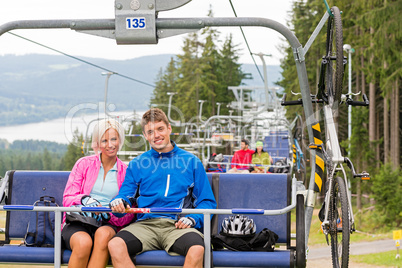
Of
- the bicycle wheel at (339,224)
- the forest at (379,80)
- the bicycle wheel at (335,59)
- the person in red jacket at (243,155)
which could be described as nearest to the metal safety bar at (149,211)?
the bicycle wheel at (339,224)

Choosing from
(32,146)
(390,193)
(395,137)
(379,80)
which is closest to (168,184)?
(390,193)

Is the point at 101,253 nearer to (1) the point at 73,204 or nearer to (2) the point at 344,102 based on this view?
(1) the point at 73,204

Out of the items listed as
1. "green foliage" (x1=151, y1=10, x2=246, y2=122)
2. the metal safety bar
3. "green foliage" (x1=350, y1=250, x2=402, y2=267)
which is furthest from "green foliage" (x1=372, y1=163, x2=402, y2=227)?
"green foliage" (x1=151, y1=10, x2=246, y2=122)

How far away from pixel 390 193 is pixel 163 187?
17709 millimetres

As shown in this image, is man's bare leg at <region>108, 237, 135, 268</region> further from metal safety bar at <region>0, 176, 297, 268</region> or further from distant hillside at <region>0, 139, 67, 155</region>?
distant hillside at <region>0, 139, 67, 155</region>

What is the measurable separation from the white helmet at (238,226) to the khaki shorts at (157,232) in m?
0.30

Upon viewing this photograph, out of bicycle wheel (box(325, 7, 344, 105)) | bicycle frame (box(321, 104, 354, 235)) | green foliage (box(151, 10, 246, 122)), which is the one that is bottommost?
bicycle frame (box(321, 104, 354, 235))

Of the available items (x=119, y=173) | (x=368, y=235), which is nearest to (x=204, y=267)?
(x=119, y=173)

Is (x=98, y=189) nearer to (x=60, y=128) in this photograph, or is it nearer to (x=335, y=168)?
(x=335, y=168)

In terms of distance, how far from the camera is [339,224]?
4656 mm

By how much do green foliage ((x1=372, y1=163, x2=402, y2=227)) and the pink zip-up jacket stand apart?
55.9 ft

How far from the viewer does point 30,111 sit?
12794 centimetres

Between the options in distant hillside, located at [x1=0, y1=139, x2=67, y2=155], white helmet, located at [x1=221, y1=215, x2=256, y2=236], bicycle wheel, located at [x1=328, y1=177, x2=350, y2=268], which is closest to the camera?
bicycle wheel, located at [x1=328, y1=177, x2=350, y2=268]

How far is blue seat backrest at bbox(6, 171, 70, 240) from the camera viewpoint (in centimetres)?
549
